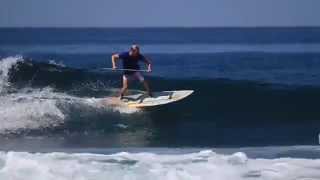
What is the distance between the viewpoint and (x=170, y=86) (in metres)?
5.29

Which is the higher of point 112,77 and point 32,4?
point 32,4

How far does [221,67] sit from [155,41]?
0.43 meters

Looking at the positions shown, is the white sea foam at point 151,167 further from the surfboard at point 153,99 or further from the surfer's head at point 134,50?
the surfer's head at point 134,50

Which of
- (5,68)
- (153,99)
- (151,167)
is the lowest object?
(151,167)

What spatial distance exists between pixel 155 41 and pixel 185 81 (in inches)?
11.9

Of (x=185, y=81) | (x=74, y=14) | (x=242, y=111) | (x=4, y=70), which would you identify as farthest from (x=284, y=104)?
(x=4, y=70)

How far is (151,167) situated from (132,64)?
622 mm

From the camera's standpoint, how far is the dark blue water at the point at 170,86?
5.29 metres

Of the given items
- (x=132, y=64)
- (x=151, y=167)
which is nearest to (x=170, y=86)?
(x=132, y=64)

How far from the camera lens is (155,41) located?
526 centimetres

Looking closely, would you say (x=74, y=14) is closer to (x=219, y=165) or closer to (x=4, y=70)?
(x=4, y=70)

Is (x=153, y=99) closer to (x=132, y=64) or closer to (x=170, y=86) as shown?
(x=170, y=86)

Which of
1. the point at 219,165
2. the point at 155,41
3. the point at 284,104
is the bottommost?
the point at 219,165

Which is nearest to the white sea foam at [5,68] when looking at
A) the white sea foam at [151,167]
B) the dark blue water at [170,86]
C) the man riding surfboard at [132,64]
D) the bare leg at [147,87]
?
the dark blue water at [170,86]
